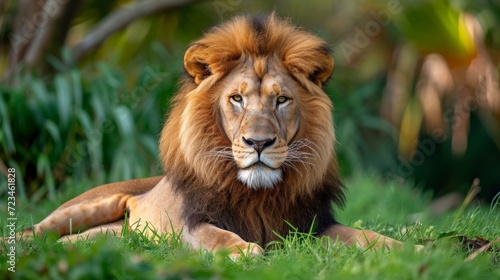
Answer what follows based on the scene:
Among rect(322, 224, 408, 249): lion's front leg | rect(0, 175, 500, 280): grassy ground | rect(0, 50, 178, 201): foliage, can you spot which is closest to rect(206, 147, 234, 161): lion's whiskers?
rect(0, 175, 500, 280): grassy ground

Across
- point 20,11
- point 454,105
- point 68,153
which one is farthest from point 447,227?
point 454,105

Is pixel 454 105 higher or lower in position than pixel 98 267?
lower

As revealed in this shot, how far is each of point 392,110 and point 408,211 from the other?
4170 millimetres

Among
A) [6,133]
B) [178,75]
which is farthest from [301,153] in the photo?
[178,75]

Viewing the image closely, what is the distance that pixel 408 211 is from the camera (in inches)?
337

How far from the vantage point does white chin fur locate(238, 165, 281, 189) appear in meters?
4.68

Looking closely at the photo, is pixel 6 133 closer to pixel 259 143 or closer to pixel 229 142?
pixel 229 142

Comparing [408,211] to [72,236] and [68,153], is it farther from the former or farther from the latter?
[72,236]

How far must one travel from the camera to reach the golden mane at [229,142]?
194 inches

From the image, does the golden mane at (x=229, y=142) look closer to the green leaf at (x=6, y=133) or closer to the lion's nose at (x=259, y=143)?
the lion's nose at (x=259, y=143)

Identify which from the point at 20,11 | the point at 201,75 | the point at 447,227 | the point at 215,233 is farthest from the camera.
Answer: the point at 20,11

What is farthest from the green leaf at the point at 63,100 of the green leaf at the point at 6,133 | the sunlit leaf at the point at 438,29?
the sunlit leaf at the point at 438,29

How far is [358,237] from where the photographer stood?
4879 millimetres

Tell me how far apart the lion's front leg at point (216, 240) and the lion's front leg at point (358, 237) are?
0.47 metres
